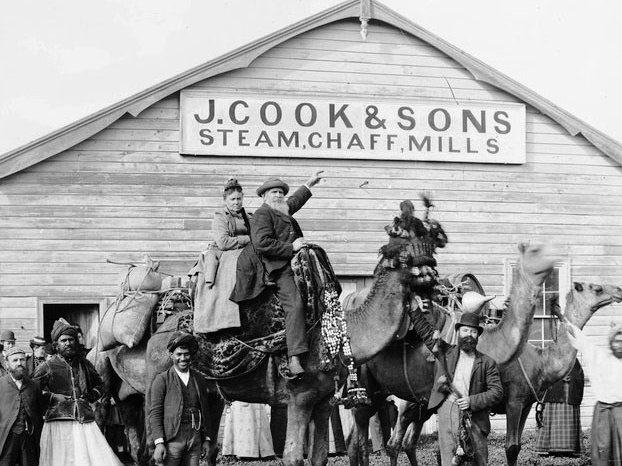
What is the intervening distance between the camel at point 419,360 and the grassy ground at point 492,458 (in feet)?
5.85

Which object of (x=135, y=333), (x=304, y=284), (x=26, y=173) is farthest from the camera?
(x=26, y=173)

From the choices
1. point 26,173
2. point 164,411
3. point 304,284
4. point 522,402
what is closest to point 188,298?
point 304,284

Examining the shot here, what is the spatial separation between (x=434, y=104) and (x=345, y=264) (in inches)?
128

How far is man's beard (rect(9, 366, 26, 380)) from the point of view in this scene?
39.0 feet

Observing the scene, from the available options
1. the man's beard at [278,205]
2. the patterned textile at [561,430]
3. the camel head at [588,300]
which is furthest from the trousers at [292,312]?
the patterned textile at [561,430]

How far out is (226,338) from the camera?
11.8m

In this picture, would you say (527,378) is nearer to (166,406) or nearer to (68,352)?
(166,406)

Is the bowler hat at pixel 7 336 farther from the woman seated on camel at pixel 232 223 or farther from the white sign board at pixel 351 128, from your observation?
the woman seated on camel at pixel 232 223

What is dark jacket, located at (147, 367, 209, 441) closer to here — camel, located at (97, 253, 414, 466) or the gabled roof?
camel, located at (97, 253, 414, 466)

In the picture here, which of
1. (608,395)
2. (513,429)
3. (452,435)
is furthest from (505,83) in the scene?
(452,435)

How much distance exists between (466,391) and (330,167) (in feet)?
29.8

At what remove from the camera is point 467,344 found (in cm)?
1038

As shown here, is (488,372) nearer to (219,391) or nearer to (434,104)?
(219,391)

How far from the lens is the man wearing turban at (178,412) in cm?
1018
